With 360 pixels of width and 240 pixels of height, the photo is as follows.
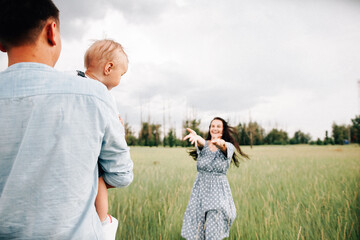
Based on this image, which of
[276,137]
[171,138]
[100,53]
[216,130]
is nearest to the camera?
[100,53]

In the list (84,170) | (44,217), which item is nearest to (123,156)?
(84,170)

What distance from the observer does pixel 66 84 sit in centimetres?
71

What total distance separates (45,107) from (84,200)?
12.4 inches

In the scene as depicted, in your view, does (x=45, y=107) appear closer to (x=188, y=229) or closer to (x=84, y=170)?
(x=84, y=170)

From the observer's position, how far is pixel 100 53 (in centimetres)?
131

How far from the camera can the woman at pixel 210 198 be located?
235cm

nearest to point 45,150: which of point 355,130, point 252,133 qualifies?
point 252,133

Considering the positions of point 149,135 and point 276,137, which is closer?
point 149,135

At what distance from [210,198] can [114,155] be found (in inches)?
73.4

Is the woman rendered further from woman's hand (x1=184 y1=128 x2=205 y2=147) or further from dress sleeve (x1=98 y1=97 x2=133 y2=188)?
dress sleeve (x1=98 y1=97 x2=133 y2=188)

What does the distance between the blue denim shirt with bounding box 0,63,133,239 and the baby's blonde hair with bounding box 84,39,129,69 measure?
607 mm

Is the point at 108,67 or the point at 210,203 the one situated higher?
the point at 108,67

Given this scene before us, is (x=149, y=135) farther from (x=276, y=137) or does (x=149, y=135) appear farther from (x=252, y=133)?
(x=276, y=137)

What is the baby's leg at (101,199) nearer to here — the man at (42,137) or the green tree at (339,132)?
the man at (42,137)
